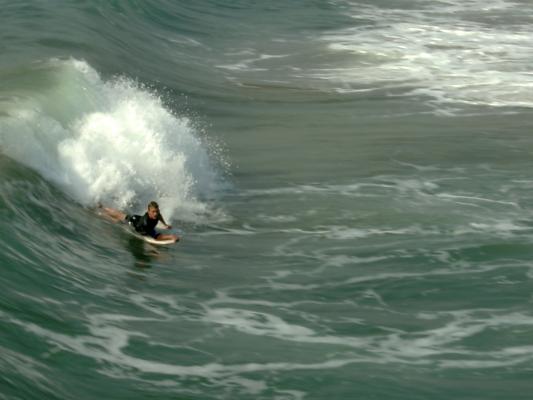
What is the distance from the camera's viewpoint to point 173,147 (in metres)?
21.3

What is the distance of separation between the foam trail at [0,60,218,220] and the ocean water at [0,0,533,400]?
0.17 ft

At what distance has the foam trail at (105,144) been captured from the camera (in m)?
18.2

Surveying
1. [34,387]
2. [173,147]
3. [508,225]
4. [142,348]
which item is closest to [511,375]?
[142,348]

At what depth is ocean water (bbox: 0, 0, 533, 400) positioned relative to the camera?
1180 centimetres

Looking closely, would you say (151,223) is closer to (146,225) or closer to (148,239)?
(146,225)

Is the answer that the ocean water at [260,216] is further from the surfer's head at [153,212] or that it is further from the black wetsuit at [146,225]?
the surfer's head at [153,212]

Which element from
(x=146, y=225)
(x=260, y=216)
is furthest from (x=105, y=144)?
(x=146, y=225)

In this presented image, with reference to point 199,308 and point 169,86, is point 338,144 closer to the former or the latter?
point 169,86

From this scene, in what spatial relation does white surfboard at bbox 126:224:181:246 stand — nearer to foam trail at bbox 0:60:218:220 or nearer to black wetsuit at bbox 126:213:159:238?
black wetsuit at bbox 126:213:159:238

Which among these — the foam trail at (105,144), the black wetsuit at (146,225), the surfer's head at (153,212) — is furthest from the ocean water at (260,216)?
the surfer's head at (153,212)

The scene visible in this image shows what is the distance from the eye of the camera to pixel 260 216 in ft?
59.1

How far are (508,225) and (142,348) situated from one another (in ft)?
22.1

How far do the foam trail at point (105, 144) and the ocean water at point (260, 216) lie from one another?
0.17 feet

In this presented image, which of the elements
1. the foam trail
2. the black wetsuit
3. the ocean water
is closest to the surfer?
the black wetsuit
